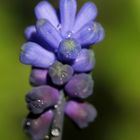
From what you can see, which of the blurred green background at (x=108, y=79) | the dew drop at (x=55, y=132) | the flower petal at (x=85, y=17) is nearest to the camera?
the dew drop at (x=55, y=132)

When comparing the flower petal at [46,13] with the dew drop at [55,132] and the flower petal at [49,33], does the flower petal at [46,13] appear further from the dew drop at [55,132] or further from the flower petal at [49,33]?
the dew drop at [55,132]

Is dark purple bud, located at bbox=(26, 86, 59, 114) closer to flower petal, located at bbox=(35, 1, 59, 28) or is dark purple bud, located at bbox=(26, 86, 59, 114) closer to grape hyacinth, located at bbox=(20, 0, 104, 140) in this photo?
grape hyacinth, located at bbox=(20, 0, 104, 140)

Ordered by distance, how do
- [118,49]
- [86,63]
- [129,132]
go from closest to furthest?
[86,63] → [129,132] → [118,49]

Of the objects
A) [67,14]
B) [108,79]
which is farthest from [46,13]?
[108,79]

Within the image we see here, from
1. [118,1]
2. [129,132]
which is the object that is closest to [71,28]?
[129,132]

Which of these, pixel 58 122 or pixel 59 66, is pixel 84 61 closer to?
pixel 59 66

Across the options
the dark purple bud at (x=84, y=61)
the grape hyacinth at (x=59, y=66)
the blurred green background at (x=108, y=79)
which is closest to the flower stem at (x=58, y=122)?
the grape hyacinth at (x=59, y=66)

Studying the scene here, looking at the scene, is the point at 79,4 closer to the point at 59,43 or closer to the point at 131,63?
the point at 131,63
